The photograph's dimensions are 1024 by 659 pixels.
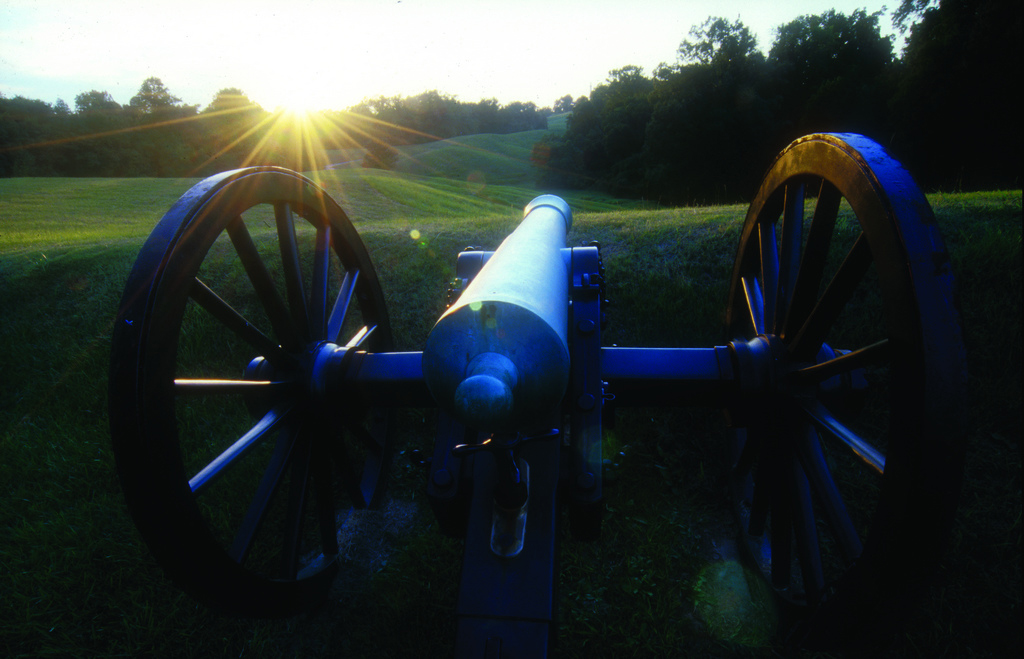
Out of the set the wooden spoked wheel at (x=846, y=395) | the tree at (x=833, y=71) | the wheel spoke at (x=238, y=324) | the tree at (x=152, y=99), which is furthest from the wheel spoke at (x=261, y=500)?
the tree at (x=152, y=99)

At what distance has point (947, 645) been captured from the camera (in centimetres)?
212

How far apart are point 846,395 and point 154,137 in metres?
40.8

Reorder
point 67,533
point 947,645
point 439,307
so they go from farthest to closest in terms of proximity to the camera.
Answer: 1. point 439,307
2. point 67,533
3. point 947,645

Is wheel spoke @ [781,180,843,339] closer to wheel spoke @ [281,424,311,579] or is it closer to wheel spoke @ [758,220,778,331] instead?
wheel spoke @ [758,220,778,331]

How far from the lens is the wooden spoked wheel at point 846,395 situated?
1.16m

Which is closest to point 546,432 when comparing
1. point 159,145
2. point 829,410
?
point 829,410

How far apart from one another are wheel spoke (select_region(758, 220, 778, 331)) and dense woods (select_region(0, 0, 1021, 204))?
18.4 m

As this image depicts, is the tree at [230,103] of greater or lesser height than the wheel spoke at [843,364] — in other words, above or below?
above

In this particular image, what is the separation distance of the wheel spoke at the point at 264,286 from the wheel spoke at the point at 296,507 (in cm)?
44

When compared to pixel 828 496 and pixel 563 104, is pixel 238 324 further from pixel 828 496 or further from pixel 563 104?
pixel 563 104

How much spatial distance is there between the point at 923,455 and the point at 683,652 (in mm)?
1622

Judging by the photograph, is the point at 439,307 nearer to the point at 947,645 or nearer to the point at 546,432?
the point at 546,432

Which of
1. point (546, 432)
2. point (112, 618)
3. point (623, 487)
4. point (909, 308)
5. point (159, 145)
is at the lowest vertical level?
point (112, 618)

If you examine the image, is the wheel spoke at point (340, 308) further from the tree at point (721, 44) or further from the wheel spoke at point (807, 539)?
the tree at point (721, 44)
